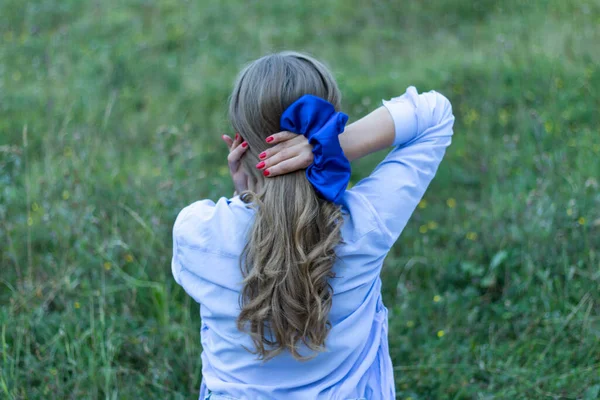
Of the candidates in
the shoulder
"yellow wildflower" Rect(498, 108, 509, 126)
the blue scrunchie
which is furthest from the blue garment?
"yellow wildflower" Rect(498, 108, 509, 126)

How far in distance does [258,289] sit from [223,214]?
23cm

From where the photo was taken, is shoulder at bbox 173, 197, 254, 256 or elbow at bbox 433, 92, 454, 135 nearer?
shoulder at bbox 173, 197, 254, 256

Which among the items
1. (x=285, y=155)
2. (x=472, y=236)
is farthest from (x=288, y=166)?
(x=472, y=236)

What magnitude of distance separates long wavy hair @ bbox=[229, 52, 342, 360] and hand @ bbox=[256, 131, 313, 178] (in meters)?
0.04

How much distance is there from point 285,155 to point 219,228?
27 cm

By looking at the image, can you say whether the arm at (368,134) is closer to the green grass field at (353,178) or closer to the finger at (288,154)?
the finger at (288,154)

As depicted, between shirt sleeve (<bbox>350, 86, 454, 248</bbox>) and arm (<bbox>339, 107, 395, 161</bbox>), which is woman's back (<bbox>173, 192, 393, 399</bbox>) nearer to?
shirt sleeve (<bbox>350, 86, 454, 248</bbox>)

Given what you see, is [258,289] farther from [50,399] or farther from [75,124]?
[75,124]

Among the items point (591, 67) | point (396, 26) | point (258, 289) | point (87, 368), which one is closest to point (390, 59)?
→ point (396, 26)

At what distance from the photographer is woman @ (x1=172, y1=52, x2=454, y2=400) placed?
170 centimetres

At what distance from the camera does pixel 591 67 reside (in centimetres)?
473

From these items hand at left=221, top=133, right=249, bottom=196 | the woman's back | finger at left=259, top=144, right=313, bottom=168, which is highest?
finger at left=259, top=144, right=313, bottom=168

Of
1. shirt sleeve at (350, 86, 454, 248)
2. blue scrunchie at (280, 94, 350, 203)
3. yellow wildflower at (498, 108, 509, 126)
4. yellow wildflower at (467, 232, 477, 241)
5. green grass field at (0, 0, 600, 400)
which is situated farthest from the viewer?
yellow wildflower at (498, 108, 509, 126)

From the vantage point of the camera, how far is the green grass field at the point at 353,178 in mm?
2840
